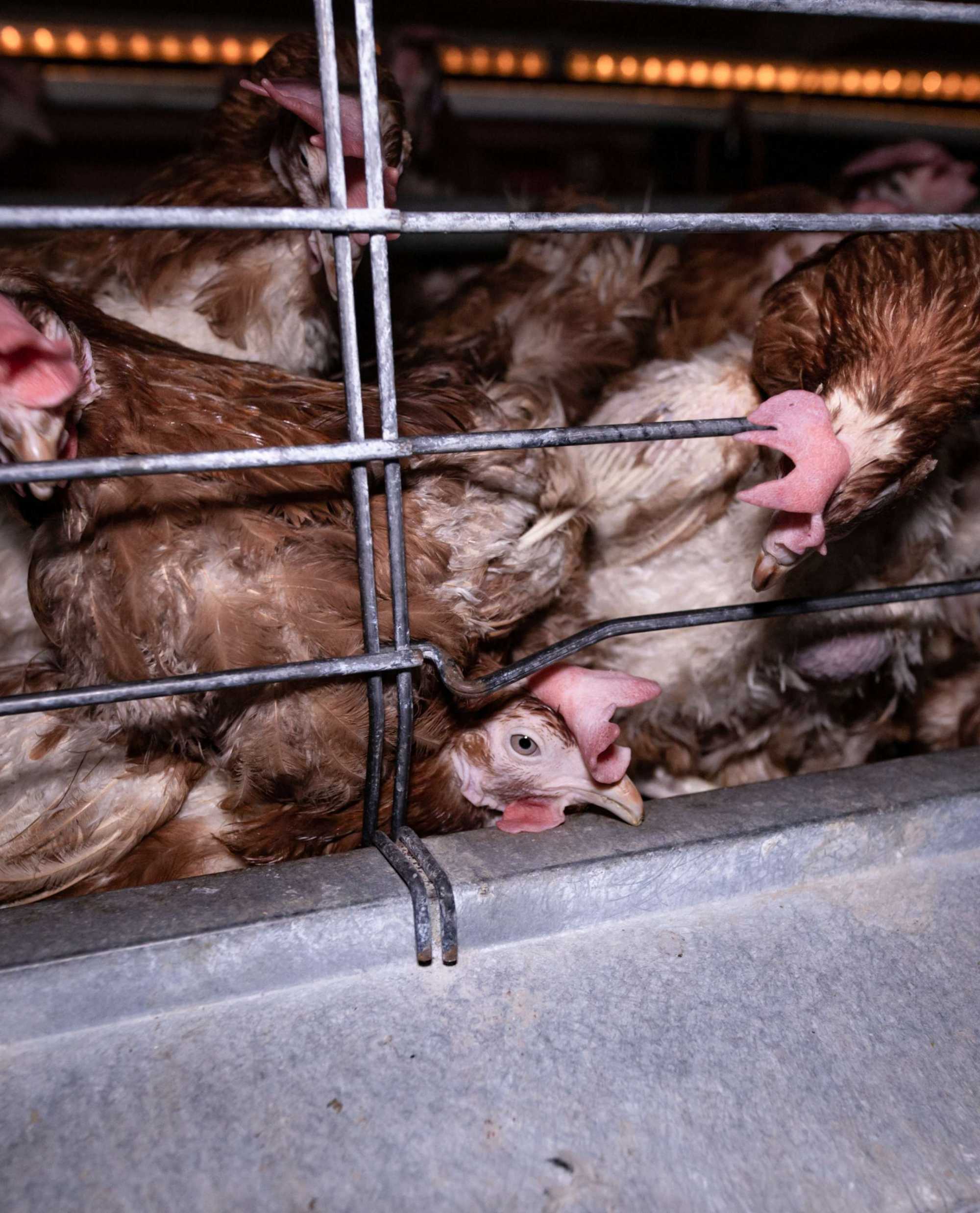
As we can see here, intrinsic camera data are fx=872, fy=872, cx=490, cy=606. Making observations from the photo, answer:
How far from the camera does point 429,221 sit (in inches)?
29.0

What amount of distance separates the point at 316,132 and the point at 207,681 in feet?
3.35

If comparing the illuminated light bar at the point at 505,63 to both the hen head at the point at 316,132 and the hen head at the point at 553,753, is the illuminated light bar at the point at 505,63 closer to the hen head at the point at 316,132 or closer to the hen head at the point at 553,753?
the hen head at the point at 316,132

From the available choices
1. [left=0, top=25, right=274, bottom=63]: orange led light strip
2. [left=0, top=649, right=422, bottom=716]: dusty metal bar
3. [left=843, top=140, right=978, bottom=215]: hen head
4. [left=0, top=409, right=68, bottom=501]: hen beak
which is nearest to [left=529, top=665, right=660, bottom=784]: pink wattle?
[left=0, top=649, right=422, bottom=716]: dusty metal bar

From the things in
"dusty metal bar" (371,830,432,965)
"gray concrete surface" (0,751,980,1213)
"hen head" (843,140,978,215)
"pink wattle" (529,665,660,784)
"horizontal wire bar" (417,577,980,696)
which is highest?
"hen head" (843,140,978,215)

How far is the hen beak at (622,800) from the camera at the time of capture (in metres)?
1.02

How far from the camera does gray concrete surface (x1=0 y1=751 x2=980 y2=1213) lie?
697mm

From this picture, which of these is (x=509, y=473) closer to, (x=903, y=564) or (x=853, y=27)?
(x=903, y=564)

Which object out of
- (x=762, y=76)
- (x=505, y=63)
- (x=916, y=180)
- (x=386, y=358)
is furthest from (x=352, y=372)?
(x=762, y=76)

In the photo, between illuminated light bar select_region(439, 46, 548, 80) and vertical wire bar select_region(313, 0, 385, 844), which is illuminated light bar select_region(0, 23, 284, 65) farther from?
vertical wire bar select_region(313, 0, 385, 844)

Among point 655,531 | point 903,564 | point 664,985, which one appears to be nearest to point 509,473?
point 655,531

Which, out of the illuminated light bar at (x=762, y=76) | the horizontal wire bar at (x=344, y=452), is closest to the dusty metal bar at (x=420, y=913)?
the horizontal wire bar at (x=344, y=452)

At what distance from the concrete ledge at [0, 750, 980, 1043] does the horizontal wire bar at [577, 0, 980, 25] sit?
0.81 metres

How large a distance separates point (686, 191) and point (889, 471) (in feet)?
13.6

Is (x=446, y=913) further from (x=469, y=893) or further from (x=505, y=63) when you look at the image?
(x=505, y=63)
